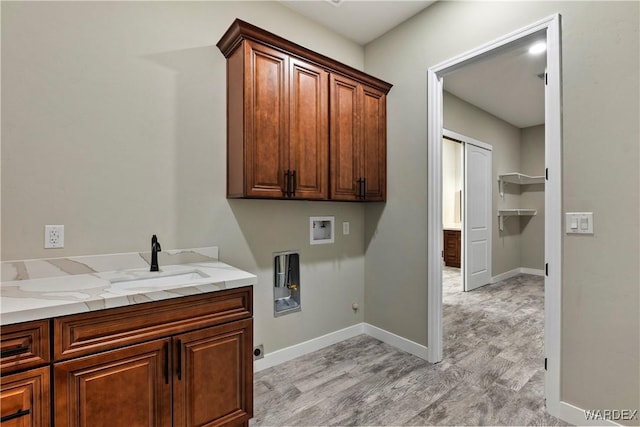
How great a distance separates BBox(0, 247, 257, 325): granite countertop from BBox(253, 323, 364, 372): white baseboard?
906 millimetres

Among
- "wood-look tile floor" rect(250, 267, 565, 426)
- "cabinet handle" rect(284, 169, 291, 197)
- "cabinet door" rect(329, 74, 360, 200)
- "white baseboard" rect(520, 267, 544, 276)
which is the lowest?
"wood-look tile floor" rect(250, 267, 565, 426)

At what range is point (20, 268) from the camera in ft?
5.16

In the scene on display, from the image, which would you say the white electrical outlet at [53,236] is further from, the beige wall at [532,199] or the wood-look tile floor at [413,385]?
the beige wall at [532,199]

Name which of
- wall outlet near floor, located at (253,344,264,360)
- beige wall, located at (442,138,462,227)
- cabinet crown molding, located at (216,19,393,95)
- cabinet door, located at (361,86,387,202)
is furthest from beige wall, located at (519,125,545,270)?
wall outlet near floor, located at (253,344,264,360)

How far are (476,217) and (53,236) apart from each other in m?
5.11

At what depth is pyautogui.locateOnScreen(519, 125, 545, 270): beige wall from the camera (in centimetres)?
584

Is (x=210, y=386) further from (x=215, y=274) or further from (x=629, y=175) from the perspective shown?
(x=629, y=175)

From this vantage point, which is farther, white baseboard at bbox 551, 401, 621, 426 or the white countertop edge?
white baseboard at bbox 551, 401, 621, 426

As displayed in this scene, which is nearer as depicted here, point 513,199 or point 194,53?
point 194,53

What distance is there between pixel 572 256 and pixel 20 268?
2969 mm

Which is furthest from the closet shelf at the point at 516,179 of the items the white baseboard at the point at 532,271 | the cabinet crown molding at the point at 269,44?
the cabinet crown molding at the point at 269,44

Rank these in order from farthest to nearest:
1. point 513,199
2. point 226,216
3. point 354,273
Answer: point 513,199, point 354,273, point 226,216

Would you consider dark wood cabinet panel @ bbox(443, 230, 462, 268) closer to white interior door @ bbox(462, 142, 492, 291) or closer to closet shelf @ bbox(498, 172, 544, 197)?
white interior door @ bbox(462, 142, 492, 291)

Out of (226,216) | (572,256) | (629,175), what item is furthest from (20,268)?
(629,175)
